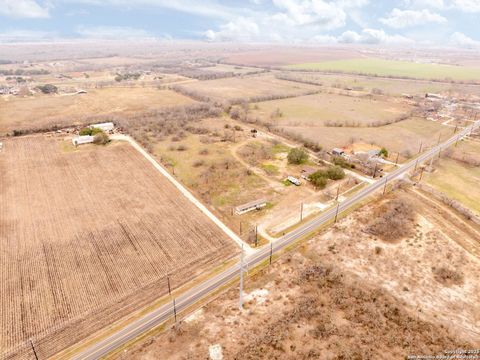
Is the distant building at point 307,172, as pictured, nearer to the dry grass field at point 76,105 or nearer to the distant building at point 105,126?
the distant building at point 105,126

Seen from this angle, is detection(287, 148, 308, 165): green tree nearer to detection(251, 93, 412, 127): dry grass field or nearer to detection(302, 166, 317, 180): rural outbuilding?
detection(302, 166, 317, 180): rural outbuilding

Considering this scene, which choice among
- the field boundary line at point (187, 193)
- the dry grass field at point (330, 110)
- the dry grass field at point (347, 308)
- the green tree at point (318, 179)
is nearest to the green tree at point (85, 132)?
the field boundary line at point (187, 193)

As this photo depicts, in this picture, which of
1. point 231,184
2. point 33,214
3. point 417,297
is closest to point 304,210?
point 231,184

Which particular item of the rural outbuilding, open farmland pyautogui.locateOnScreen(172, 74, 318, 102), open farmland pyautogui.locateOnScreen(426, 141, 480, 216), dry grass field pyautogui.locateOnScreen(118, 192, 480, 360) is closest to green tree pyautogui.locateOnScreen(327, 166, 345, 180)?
the rural outbuilding

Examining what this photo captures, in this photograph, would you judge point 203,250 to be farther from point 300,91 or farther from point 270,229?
point 300,91

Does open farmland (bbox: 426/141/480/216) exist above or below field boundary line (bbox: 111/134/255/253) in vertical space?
below
